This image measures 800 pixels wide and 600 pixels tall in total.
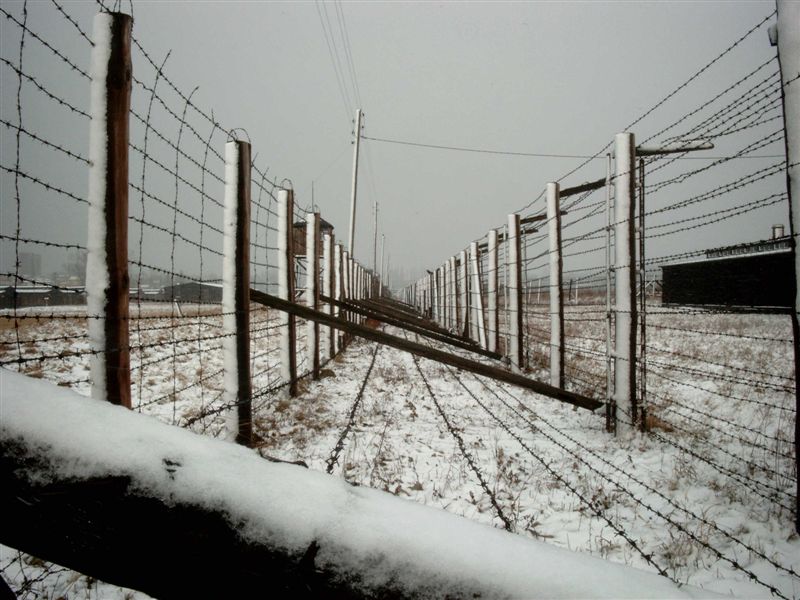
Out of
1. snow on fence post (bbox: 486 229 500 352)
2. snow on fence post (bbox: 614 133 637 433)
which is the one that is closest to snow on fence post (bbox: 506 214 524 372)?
snow on fence post (bbox: 486 229 500 352)

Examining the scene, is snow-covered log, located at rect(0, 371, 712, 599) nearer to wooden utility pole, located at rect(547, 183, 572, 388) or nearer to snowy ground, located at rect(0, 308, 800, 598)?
snowy ground, located at rect(0, 308, 800, 598)

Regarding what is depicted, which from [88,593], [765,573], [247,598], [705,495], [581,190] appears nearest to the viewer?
[247,598]

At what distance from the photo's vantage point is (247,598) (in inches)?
20.1

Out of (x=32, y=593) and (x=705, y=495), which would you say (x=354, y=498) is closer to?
(x=32, y=593)

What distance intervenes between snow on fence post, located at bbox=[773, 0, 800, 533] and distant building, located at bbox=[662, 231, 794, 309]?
16230 millimetres

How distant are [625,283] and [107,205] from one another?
4160mm

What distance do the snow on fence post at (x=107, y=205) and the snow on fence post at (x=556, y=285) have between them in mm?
4819

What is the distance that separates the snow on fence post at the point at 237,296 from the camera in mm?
2832

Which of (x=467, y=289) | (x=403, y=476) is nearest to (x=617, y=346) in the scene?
(x=403, y=476)

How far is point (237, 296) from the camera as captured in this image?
285 cm

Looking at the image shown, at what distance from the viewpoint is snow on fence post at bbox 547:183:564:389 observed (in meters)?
5.21

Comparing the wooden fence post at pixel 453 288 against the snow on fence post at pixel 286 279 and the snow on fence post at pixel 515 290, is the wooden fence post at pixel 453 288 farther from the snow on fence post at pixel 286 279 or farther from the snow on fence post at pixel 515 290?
the snow on fence post at pixel 286 279

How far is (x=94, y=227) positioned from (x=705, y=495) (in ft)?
13.4

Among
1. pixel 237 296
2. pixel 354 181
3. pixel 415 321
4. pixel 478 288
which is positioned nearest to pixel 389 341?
pixel 237 296
